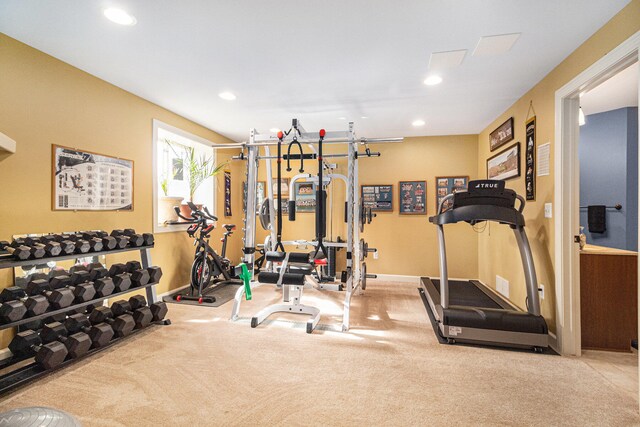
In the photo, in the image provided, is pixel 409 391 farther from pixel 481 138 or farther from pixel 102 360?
pixel 481 138

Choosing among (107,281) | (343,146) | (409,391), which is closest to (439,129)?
(343,146)

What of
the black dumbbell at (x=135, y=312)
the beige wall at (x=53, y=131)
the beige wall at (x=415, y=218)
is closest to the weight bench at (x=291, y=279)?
the black dumbbell at (x=135, y=312)

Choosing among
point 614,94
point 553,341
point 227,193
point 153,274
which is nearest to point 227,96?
point 153,274

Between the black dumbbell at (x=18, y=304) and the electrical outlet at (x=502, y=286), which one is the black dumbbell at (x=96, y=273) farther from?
the electrical outlet at (x=502, y=286)

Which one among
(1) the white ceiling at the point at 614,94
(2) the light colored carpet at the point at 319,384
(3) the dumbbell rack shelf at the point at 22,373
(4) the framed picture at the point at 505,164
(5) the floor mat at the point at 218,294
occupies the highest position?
(1) the white ceiling at the point at 614,94

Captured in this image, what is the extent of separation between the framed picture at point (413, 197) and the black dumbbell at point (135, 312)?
400cm

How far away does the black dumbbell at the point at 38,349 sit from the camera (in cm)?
200

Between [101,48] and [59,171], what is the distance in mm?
1149

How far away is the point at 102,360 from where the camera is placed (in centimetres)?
227

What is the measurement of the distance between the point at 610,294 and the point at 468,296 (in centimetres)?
135

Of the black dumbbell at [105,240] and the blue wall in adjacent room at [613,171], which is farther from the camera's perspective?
the blue wall in adjacent room at [613,171]

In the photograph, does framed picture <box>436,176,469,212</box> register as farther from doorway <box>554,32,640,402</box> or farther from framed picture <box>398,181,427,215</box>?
doorway <box>554,32,640,402</box>

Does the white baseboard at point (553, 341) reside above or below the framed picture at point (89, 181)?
below

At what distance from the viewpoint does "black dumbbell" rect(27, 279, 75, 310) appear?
6.96 feet
